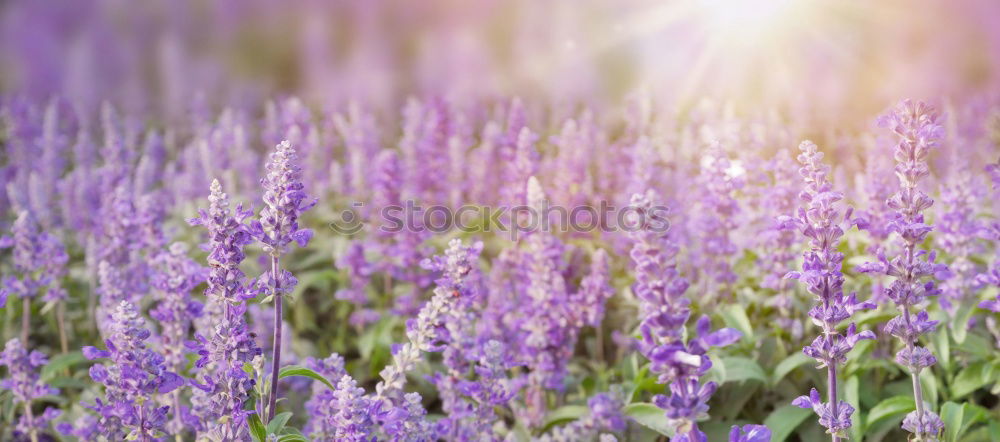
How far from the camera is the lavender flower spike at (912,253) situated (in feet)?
10.2

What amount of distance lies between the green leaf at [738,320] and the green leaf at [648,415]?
2.73 ft

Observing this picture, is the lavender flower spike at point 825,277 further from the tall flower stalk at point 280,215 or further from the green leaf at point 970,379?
the green leaf at point 970,379

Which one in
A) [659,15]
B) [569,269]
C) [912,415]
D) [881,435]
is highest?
[659,15]

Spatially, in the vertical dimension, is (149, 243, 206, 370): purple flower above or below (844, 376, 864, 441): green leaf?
above

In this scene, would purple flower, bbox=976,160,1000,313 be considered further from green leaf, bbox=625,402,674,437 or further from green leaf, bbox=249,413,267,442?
green leaf, bbox=249,413,267,442

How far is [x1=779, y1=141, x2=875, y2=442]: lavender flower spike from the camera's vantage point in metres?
2.94

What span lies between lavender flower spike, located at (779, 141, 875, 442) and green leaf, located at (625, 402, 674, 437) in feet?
3.77

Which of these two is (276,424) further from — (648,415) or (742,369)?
(742,369)

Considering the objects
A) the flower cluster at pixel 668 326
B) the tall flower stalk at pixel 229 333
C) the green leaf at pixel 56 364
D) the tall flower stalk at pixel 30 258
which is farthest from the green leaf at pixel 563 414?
the tall flower stalk at pixel 30 258

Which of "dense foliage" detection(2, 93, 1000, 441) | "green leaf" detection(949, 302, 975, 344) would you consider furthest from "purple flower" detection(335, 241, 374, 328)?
"green leaf" detection(949, 302, 975, 344)

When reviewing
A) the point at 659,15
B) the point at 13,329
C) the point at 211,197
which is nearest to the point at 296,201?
the point at 211,197

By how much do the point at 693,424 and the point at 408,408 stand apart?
1359 mm

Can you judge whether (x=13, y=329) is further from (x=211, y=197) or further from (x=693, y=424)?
(x=693, y=424)

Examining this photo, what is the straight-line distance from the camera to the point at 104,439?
3.61m
